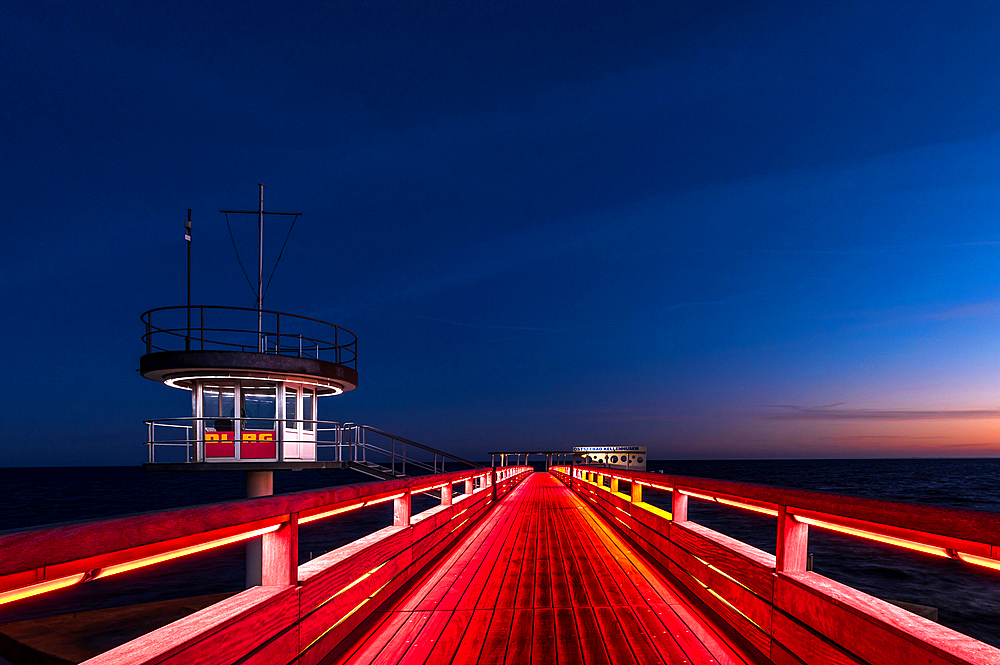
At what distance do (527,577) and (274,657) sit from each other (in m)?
3.28

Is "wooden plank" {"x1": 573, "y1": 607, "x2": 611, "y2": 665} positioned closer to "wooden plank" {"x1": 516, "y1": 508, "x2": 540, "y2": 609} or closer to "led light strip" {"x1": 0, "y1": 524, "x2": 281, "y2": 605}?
"wooden plank" {"x1": 516, "y1": 508, "x2": 540, "y2": 609}

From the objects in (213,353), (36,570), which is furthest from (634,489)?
(213,353)

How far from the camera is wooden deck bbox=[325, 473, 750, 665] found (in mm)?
3477

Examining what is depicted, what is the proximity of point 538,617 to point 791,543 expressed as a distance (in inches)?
75.9

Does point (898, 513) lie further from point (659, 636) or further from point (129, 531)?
point (129, 531)

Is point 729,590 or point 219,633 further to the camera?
point 729,590

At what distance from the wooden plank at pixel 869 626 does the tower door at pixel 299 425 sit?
12.5 metres

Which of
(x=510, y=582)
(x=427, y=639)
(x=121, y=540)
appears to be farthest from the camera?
(x=510, y=582)

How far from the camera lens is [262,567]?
9.27 feet

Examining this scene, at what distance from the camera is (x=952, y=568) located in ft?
73.9

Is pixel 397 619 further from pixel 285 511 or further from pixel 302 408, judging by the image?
pixel 302 408

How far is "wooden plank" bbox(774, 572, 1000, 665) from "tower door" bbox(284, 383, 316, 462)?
12.5 metres

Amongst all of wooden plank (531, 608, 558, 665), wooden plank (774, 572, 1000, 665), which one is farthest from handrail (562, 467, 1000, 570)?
wooden plank (531, 608, 558, 665)

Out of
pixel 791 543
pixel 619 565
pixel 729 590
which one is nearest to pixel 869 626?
pixel 791 543
